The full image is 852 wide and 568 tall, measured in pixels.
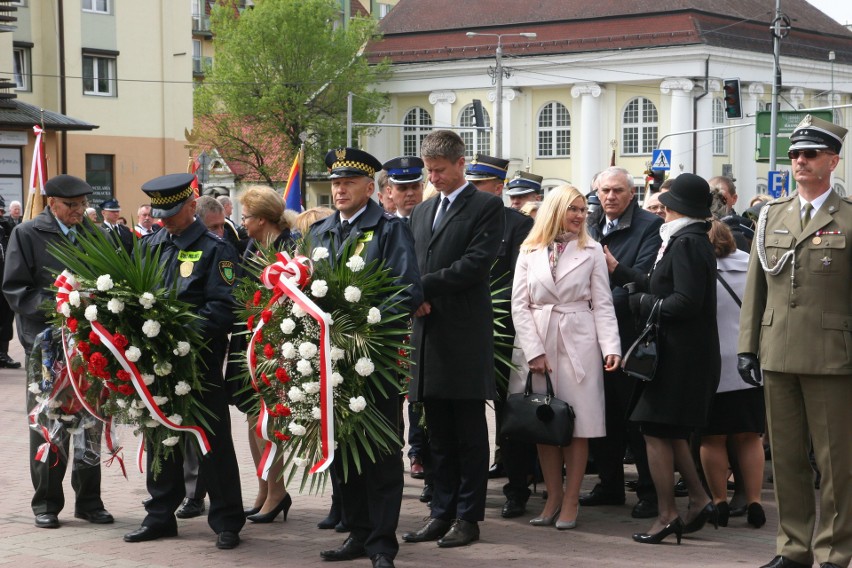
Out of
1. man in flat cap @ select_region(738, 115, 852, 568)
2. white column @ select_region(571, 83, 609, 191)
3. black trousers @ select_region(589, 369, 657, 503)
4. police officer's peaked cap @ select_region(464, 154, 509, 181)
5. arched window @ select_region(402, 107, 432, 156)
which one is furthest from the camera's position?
arched window @ select_region(402, 107, 432, 156)

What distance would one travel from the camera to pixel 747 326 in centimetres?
688

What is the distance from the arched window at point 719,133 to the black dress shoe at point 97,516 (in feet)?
195

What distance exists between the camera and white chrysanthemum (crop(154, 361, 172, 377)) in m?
7.25

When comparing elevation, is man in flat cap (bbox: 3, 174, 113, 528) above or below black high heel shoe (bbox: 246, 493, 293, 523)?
above

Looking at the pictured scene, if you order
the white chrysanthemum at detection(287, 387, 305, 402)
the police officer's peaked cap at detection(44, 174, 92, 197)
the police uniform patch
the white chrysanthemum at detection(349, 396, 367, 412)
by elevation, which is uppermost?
the police officer's peaked cap at detection(44, 174, 92, 197)

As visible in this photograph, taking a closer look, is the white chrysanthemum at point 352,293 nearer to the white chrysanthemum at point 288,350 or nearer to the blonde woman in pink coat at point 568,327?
the white chrysanthemum at point 288,350

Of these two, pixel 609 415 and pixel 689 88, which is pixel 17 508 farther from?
pixel 689 88

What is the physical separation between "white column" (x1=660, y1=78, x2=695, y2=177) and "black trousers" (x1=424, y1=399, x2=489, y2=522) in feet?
185

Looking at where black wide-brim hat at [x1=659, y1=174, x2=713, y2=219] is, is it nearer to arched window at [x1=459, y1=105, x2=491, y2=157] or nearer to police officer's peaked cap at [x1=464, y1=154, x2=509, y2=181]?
police officer's peaked cap at [x1=464, y1=154, x2=509, y2=181]

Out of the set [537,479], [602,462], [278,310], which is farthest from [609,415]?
[278,310]

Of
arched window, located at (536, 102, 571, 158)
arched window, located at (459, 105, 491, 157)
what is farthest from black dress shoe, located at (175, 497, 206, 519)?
arched window, located at (536, 102, 571, 158)

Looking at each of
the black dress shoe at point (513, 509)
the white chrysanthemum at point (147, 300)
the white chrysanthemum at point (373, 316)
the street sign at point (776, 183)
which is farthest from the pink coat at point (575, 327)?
the street sign at point (776, 183)

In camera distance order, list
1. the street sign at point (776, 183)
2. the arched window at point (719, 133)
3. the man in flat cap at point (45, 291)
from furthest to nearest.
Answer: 1. the arched window at point (719, 133)
2. the street sign at point (776, 183)
3. the man in flat cap at point (45, 291)

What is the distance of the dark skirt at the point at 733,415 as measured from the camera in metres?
8.12
